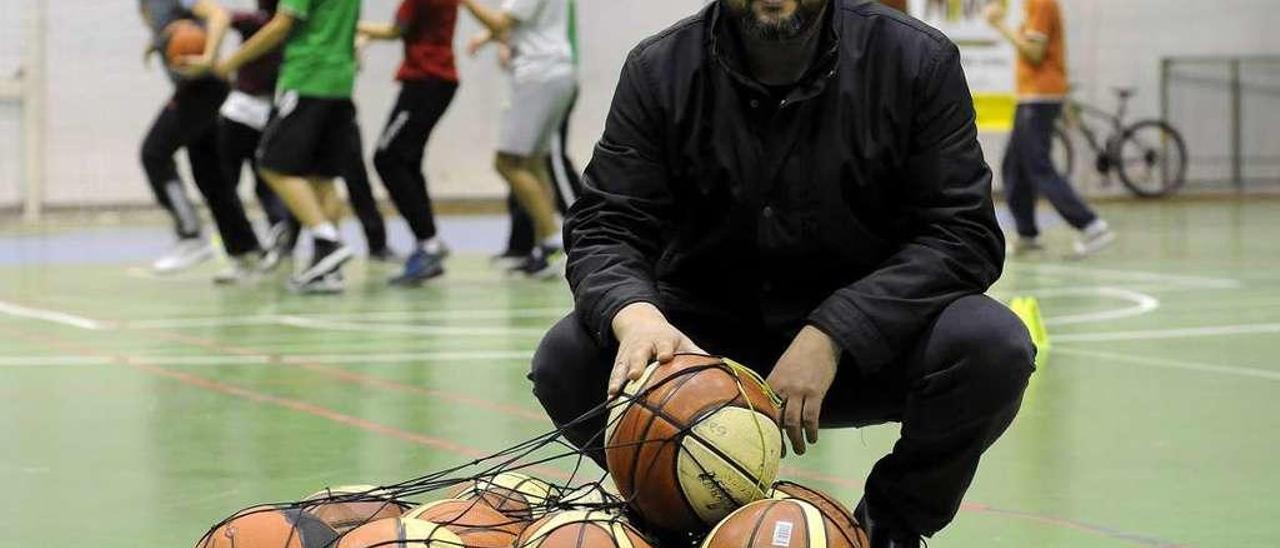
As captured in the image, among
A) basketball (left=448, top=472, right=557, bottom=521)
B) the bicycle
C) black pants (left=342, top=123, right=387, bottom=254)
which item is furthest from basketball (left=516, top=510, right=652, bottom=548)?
the bicycle

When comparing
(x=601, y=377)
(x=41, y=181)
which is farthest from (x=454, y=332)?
(x=41, y=181)

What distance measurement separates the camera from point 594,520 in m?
3.15

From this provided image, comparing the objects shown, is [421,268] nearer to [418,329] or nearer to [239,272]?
[239,272]

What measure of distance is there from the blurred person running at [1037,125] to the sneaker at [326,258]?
14.8ft

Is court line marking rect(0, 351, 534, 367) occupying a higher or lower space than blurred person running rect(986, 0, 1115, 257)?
higher

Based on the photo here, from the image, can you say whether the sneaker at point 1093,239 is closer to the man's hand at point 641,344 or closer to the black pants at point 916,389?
the black pants at point 916,389

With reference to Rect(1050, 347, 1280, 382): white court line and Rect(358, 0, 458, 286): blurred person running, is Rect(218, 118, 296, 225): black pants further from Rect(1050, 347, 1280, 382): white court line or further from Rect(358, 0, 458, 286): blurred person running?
Rect(1050, 347, 1280, 382): white court line

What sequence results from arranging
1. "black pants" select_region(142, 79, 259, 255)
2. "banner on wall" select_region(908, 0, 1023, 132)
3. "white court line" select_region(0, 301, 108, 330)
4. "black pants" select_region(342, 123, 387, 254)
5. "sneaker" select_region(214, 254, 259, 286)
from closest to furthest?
"white court line" select_region(0, 301, 108, 330) < "black pants" select_region(342, 123, 387, 254) < "black pants" select_region(142, 79, 259, 255) < "sneaker" select_region(214, 254, 259, 286) < "banner on wall" select_region(908, 0, 1023, 132)

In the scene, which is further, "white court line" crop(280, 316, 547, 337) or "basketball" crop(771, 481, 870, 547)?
"white court line" crop(280, 316, 547, 337)

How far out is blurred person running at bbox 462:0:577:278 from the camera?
10.8 m

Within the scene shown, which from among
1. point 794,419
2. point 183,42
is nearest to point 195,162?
point 183,42

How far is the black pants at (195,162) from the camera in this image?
11.2m

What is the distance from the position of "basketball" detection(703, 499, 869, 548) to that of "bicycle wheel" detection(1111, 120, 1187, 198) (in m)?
16.8

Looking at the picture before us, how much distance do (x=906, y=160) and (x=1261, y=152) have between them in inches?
725
